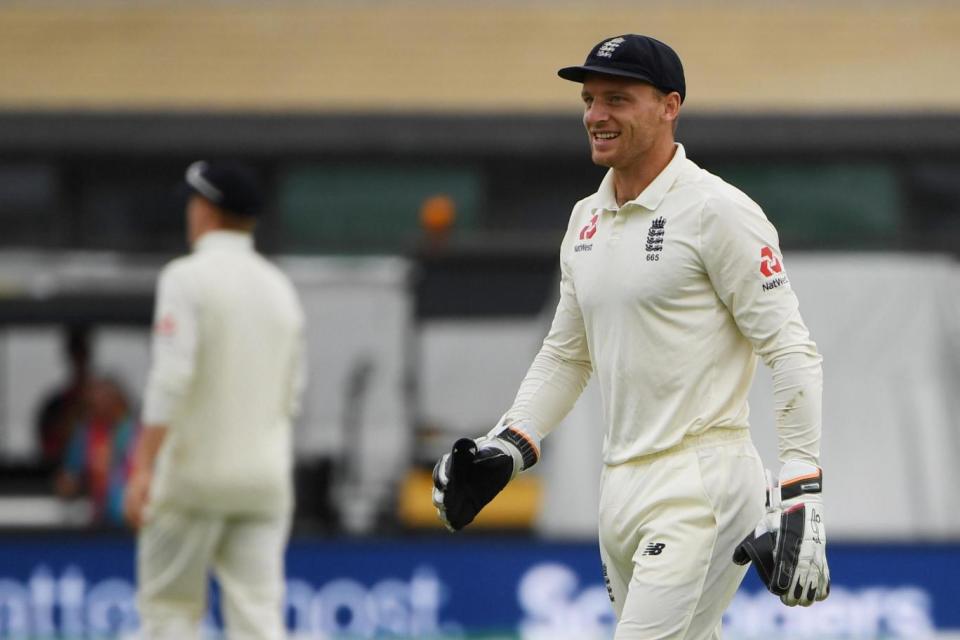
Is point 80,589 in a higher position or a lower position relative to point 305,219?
lower

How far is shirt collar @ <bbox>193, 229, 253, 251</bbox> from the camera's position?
6750 mm

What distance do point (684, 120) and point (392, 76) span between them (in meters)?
1.94

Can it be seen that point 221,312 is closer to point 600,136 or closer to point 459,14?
point 600,136

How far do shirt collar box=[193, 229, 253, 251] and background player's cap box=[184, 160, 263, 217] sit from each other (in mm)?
80

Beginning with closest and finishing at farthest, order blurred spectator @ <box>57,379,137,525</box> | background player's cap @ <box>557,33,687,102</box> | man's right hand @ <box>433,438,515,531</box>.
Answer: background player's cap @ <box>557,33,687,102</box>, man's right hand @ <box>433,438,515,531</box>, blurred spectator @ <box>57,379,137,525</box>

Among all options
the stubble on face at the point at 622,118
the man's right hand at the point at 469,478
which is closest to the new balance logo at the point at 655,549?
the man's right hand at the point at 469,478

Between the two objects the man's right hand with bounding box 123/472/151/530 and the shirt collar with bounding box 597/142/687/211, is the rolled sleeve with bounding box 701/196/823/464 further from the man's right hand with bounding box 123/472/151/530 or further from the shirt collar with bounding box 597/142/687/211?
the man's right hand with bounding box 123/472/151/530

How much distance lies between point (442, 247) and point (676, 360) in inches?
238

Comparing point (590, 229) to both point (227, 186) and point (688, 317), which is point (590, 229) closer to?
point (688, 317)

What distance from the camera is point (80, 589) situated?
357 inches

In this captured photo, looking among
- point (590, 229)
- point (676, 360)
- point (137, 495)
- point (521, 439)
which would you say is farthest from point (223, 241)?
point (676, 360)

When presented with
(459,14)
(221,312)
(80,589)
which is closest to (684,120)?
(459,14)

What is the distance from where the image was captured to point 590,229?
4480 millimetres

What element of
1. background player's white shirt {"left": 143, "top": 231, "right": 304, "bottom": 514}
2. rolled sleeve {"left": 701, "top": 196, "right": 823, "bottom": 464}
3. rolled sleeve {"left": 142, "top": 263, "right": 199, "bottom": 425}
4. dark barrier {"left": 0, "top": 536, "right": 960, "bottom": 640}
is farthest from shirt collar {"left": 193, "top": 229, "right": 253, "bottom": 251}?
rolled sleeve {"left": 701, "top": 196, "right": 823, "bottom": 464}
